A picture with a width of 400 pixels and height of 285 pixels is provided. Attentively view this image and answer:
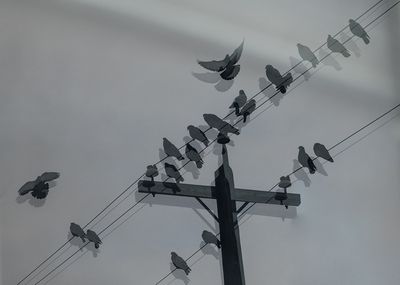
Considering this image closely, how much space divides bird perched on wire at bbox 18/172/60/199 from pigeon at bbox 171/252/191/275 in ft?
1.44

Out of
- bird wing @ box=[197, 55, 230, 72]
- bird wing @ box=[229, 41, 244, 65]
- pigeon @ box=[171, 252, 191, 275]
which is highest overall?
bird wing @ box=[197, 55, 230, 72]

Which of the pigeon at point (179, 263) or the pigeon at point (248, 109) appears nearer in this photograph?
the pigeon at point (179, 263)

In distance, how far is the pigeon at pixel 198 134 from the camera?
7.06ft

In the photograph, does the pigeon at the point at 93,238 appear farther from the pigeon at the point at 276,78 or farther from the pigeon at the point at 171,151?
the pigeon at the point at 276,78

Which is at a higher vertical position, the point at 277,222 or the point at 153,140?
the point at 153,140

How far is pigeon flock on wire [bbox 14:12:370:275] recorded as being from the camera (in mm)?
2074

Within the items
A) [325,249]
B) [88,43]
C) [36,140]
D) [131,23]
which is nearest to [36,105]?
[36,140]

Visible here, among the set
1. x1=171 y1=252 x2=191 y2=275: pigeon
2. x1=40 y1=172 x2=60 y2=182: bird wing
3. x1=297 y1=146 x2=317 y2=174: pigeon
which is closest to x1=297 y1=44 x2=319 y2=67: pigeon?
x1=297 y1=146 x2=317 y2=174: pigeon

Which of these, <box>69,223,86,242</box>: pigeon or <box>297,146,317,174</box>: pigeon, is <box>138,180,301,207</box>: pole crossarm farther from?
<box>69,223,86,242</box>: pigeon

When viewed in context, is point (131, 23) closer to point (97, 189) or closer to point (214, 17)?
point (214, 17)

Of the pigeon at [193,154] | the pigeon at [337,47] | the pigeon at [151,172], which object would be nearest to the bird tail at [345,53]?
the pigeon at [337,47]

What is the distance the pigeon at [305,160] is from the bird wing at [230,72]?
327 millimetres

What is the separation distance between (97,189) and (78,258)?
219 mm

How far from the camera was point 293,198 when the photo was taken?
7.00ft
